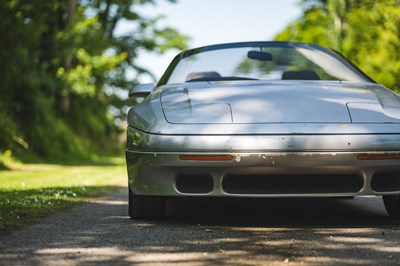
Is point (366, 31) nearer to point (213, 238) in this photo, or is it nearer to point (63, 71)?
point (63, 71)

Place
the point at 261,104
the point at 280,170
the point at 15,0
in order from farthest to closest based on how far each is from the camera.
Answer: the point at 15,0 < the point at 261,104 < the point at 280,170

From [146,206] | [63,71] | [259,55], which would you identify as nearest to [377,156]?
[146,206]

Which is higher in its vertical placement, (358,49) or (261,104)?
(261,104)

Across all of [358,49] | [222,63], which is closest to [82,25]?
[358,49]

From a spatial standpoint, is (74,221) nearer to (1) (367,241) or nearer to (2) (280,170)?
(2) (280,170)

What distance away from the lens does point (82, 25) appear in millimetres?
18750

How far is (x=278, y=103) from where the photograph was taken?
4.07 m

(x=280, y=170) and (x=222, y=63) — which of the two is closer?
(x=280, y=170)

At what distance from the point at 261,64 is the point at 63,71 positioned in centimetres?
1470

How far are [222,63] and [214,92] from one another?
91cm

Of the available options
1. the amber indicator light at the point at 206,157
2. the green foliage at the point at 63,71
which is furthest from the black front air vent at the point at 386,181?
the green foliage at the point at 63,71

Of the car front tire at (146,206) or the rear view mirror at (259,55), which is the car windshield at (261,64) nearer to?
the rear view mirror at (259,55)

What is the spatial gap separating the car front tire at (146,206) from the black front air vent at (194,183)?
37cm

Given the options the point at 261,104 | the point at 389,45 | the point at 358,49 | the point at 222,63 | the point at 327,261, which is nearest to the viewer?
the point at 327,261
